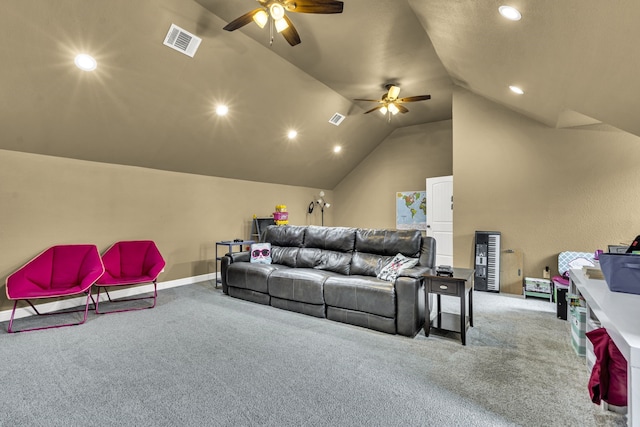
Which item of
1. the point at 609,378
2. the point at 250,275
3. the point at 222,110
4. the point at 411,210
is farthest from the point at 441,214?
the point at 609,378

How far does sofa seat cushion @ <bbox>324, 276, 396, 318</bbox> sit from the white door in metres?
3.62

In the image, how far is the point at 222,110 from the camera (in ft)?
14.4

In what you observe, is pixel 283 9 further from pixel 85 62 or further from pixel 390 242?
pixel 390 242

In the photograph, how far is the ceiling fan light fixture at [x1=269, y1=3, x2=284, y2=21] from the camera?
8.34 ft

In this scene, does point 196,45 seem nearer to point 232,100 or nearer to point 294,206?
point 232,100

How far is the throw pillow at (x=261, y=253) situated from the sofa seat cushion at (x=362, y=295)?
1.47 meters

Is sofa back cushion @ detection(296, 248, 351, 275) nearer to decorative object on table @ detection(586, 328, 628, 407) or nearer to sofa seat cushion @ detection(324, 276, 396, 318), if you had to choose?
sofa seat cushion @ detection(324, 276, 396, 318)

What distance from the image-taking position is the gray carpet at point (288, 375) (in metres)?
1.74

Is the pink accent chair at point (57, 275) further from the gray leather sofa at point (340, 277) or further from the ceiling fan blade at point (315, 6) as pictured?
the ceiling fan blade at point (315, 6)

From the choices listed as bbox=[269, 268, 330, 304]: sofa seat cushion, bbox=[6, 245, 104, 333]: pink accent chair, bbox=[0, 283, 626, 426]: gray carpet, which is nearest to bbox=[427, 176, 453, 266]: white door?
bbox=[0, 283, 626, 426]: gray carpet

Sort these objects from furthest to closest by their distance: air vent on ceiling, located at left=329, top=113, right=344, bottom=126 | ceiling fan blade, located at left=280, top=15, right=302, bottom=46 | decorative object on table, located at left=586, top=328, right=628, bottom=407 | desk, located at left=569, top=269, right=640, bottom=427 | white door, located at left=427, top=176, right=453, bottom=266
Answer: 1. white door, located at left=427, top=176, right=453, bottom=266
2. air vent on ceiling, located at left=329, top=113, right=344, bottom=126
3. ceiling fan blade, located at left=280, top=15, right=302, bottom=46
4. decorative object on table, located at left=586, top=328, right=628, bottom=407
5. desk, located at left=569, top=269, right=640, bottom=427

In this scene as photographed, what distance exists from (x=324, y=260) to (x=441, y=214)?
11.1 ft

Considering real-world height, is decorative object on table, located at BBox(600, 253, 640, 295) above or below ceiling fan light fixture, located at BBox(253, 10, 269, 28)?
below

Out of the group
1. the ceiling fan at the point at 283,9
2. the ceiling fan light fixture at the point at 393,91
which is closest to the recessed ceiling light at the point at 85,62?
the ceiling fan at the point at 283,9
